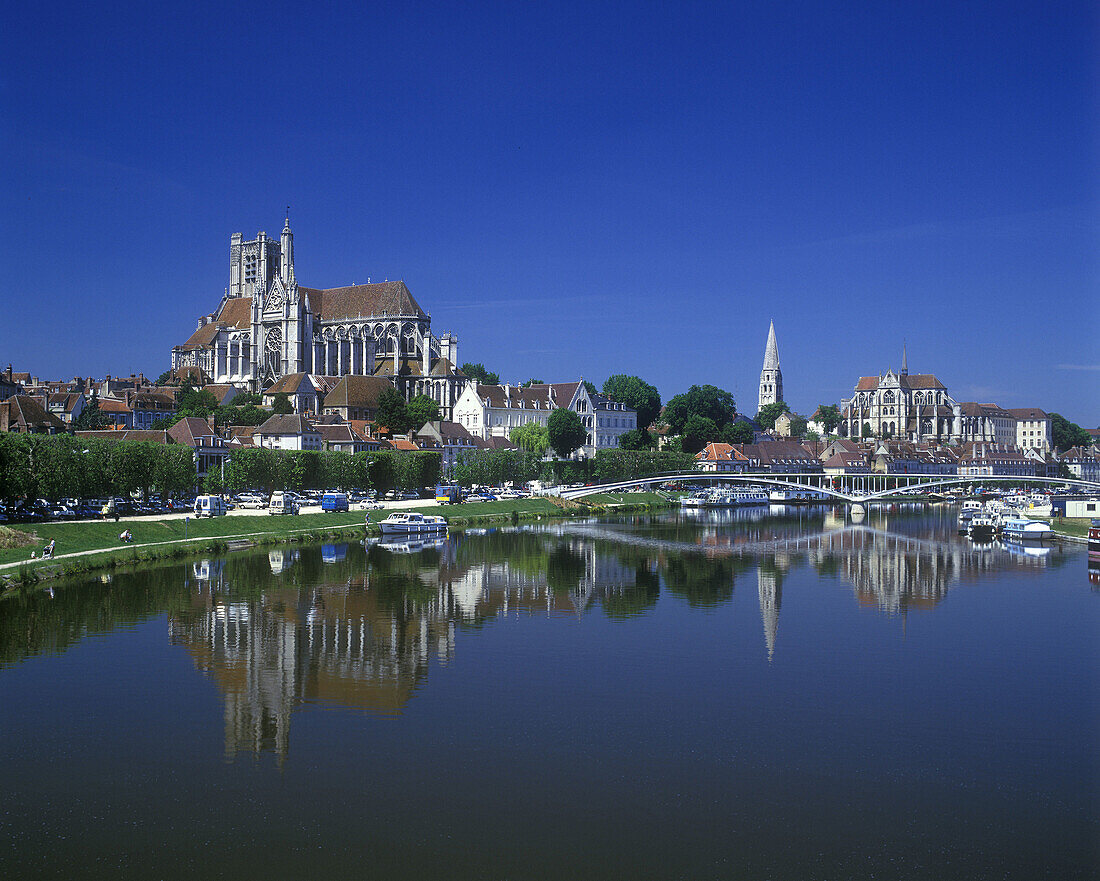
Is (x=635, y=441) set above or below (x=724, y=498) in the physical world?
above

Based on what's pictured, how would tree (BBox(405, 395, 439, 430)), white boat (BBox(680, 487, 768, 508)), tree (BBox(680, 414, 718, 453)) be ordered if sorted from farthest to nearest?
1. tree (BBox(680, 414, 718, 453))
2. tree (BBox(405, 395, 439, 430))
3. white boat (BBox(680, 487, 768, 508))

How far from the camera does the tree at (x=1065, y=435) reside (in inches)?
7254

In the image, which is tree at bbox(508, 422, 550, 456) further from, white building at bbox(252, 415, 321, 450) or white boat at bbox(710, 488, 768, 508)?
white building at bbox(252, 415, 321, 450)

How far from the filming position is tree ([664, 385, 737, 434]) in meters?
132

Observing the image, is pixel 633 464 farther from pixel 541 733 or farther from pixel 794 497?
pixel 541 733

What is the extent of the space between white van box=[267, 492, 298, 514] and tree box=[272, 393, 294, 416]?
1819 inches

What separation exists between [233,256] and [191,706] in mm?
149445

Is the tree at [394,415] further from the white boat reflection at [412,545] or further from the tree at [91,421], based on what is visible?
the white boat reflection at [412,545]

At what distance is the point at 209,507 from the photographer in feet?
173

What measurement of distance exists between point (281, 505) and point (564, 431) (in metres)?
49.9

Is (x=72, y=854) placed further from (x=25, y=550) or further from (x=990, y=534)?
(x=990, y=534)

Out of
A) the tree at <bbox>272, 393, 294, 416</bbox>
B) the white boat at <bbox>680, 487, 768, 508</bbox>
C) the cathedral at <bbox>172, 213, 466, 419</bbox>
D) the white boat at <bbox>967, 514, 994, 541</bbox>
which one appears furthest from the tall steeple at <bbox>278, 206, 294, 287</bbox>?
the white boat at <bbox>967, 514, 994, 541</bbox>

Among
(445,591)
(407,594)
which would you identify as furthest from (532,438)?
(407,594)

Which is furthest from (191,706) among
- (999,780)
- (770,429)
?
(770,429)
